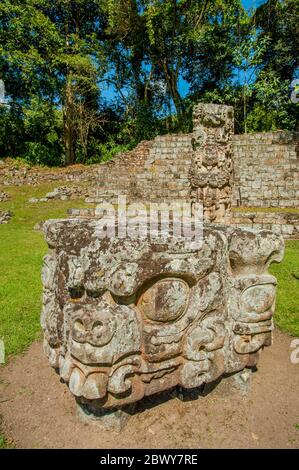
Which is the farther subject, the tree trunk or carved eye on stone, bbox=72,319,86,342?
the tree trunk

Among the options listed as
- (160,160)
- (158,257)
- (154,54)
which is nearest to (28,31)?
(154,54)

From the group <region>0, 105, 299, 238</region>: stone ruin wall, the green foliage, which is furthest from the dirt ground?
the green foliage

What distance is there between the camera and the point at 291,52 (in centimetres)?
1970

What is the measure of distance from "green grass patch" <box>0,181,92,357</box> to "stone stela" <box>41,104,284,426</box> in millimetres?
1436

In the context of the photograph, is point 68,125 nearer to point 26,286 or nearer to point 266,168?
point 266,168

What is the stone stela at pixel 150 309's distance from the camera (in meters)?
2.16

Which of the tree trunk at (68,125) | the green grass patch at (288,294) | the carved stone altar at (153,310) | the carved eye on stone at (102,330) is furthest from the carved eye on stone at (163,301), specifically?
the tree trunk at (68,125)

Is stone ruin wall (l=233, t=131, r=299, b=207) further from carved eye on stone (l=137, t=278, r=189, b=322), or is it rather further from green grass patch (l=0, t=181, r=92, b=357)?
carved eye on stone (l=137, t=278, r=189, b=322)

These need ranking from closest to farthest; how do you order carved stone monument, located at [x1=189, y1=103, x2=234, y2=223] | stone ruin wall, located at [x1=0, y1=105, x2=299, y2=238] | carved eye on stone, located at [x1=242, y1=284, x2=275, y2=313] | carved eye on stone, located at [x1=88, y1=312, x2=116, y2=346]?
1. carved eye on stone, located at [x1=88, y1=312, x2=116, y2=346]
2. carved eye on stone, located at [x1=242, y1=284, x2=275, y2=313]
3. carved stone monument, located at [x1=189, y1=103, x2=234, y2=223]
4. stone ruin wall, located at [x1=0, y1=105, x2=299, y2=238]

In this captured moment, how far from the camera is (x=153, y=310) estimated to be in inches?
88.4

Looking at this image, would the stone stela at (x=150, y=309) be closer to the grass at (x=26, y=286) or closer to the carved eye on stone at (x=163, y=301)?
the carved eye on stone at (x=163, y=301)

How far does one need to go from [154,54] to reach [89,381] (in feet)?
74.4

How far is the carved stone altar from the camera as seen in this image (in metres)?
2.16

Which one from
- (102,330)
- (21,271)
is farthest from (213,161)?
(102,330)
